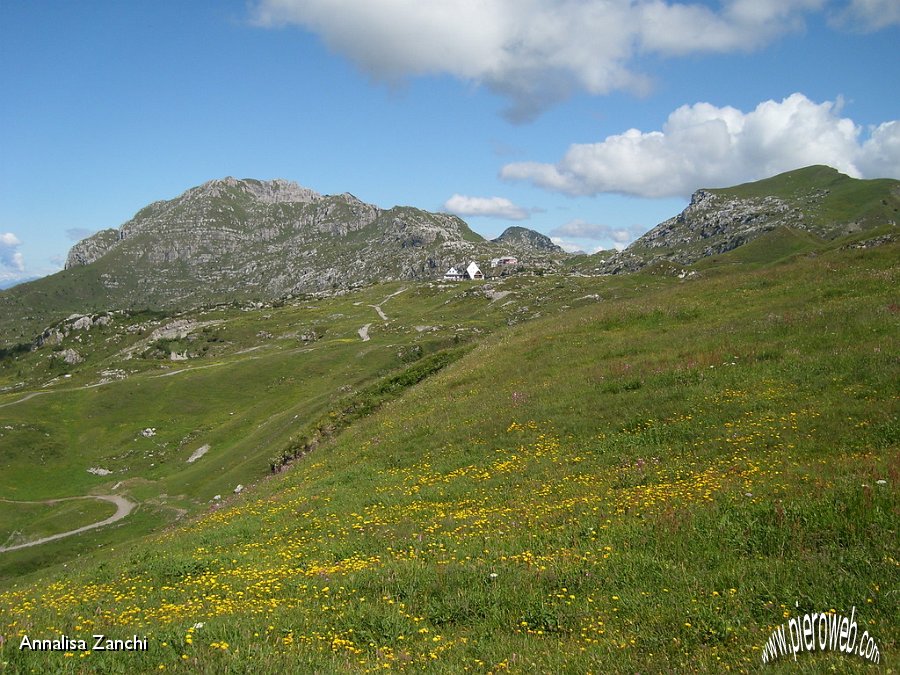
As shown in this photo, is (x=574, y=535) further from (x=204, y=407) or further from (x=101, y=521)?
(x=204, y=407)

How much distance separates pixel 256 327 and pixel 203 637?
177229mm

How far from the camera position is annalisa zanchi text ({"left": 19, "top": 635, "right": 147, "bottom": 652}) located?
941cm

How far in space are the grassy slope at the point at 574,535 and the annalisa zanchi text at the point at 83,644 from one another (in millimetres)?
286

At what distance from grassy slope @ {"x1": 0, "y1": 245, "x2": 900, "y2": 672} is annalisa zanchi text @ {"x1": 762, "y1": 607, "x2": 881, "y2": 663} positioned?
239mm

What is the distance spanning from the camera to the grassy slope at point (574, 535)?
9.03 meters

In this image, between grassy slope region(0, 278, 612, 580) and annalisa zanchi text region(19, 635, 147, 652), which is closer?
annalisa zanchi text region(19, 635, 147, 652)

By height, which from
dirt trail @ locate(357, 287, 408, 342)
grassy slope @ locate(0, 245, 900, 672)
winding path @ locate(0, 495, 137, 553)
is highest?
dirt trail @ locate(357, 287, 408, 342)

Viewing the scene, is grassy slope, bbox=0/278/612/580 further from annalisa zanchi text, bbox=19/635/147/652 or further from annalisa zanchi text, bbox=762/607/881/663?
annalisa zanchi text, bbox=762/607/881/663

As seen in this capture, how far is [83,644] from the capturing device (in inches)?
382

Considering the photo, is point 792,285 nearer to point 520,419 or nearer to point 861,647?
point 520,419

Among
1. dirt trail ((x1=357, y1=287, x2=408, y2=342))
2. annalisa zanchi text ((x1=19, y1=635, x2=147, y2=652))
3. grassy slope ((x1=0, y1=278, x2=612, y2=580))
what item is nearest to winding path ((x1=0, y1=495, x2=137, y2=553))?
grassy slope ((x1=0, y1=278, x2=612, y2=580))

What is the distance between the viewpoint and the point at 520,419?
25.7 metres

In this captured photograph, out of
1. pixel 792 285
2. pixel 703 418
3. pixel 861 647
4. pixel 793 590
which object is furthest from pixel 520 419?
pixel 792 285

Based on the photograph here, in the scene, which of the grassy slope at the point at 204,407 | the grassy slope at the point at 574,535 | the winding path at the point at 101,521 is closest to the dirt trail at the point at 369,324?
the grassy slope at the point at 204,407
